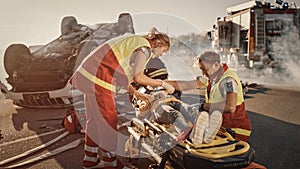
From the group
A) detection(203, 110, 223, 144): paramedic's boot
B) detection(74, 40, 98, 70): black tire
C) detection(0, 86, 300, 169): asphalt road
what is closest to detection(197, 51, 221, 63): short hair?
detection(203, 110, 223, 144): paramedic's boot

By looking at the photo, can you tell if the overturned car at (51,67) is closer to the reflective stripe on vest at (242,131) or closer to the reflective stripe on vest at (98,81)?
the reflective stripe on vest at (98,81)

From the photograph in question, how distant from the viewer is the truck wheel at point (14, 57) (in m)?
7.36

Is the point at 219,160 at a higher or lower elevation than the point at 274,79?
higher

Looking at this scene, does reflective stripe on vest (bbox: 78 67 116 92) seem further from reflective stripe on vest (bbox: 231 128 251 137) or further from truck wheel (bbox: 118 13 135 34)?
truck wheel (bbox: 118 13 135 34)

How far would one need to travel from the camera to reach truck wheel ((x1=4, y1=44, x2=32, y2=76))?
24.1ft

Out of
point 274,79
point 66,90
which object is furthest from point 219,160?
point 274,79

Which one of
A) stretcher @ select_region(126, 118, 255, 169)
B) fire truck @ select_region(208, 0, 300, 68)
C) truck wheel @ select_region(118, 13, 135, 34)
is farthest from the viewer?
fire truck @ select_region(208, 0, 300, 68)

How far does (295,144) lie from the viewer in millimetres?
4250

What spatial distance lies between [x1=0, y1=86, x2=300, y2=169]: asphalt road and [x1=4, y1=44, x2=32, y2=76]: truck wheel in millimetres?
967

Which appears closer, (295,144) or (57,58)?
(295,144)

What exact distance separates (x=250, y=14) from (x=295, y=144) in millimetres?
7621

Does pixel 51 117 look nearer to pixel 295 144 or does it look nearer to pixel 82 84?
pixel 82 84

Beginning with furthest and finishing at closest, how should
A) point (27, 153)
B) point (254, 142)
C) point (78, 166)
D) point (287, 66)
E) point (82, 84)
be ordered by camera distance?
1. point (287, 66)
2. point (254, 142)
3. point (27, 153)
4. point (78, 166)
5. point (82, 84)

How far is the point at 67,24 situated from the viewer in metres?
8.09
